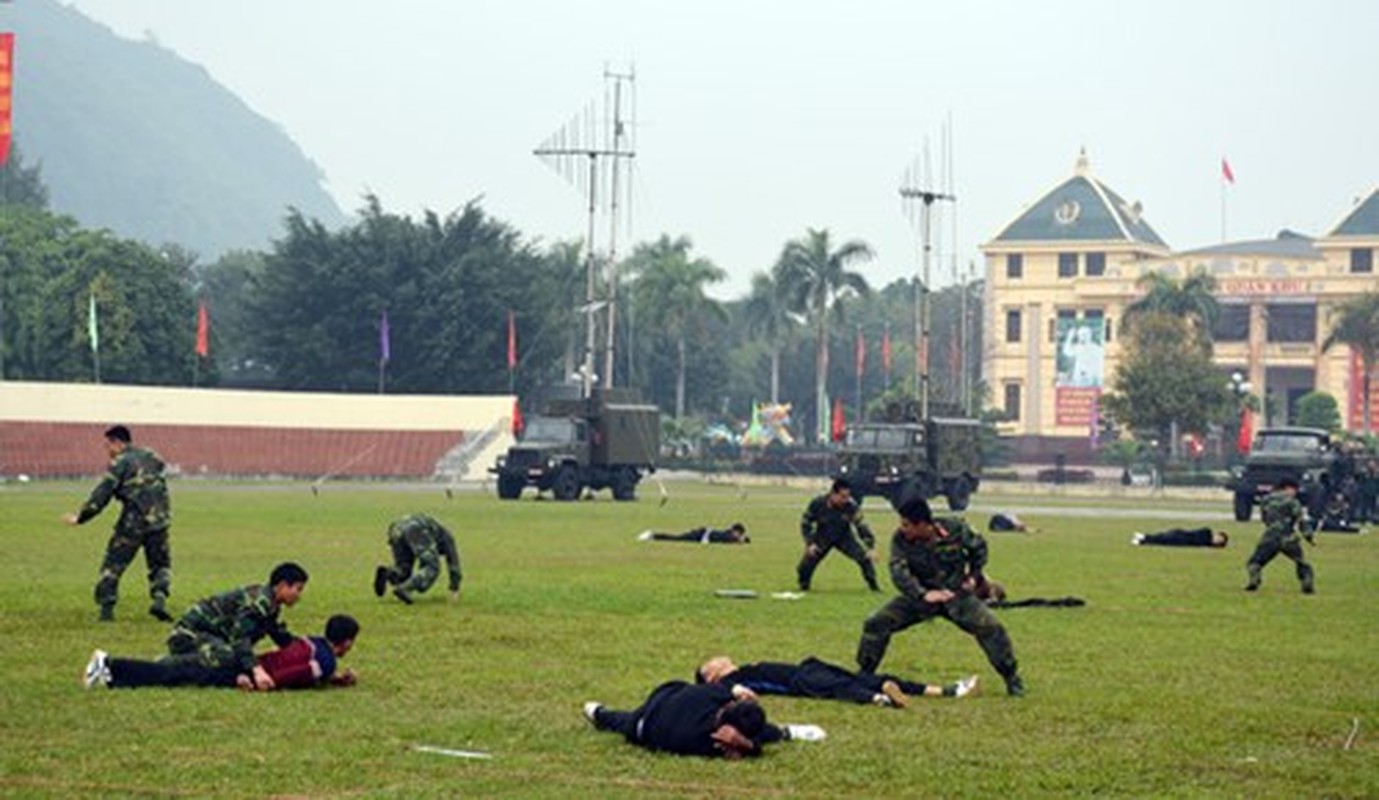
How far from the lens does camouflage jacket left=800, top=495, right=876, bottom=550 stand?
3284cm

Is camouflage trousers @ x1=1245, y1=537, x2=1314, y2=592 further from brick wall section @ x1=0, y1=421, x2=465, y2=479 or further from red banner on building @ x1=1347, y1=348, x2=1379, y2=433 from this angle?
red banner on building @ x1=1347, y1=348, x2=1379, y2=433

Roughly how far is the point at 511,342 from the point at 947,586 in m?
101

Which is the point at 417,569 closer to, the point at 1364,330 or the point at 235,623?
the point at 235,623

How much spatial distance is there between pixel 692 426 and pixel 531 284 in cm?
1784

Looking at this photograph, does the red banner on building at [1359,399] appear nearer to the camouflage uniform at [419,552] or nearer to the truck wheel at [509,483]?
the truck wheel at [509,483]

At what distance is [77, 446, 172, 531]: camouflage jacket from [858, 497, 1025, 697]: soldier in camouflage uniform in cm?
871

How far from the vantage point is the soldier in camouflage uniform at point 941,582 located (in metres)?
19.9

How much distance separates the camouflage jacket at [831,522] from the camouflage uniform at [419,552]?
537cm

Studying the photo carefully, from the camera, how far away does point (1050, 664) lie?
2320cm

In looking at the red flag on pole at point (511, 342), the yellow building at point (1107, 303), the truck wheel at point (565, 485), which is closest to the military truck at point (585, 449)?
the truck wheel at point (565, 485)

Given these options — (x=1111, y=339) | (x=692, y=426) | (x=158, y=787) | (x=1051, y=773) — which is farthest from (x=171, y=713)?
A: (x=1111, y=339)

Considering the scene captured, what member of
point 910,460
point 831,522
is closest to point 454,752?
point 831,522

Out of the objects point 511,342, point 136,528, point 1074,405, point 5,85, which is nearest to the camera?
point 136,528

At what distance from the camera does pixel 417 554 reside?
2953cm
